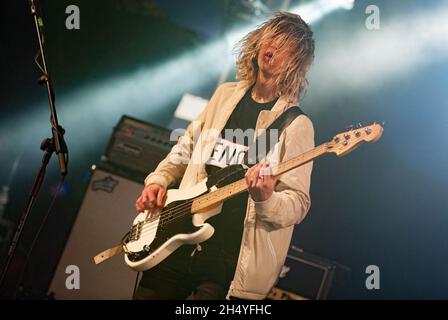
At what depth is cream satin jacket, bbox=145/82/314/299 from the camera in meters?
2.24

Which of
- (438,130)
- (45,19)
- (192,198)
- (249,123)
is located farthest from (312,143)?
(45,19)

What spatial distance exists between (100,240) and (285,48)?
4.87 ft

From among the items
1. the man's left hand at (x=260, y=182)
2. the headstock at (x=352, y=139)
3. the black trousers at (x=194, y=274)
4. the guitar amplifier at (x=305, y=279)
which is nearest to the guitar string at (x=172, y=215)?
the black trousers at (x=194, y=274)

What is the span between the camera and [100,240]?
2.89 m

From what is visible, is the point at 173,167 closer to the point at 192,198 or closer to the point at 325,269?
the point at 192,198

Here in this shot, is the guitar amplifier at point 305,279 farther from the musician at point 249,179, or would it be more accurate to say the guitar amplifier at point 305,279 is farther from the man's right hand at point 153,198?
the man's right hand at point 153,198

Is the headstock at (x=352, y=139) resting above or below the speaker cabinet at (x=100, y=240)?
above

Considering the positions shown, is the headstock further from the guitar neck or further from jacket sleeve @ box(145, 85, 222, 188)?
jacket sleeve @ box(145, 85, 222, 188)

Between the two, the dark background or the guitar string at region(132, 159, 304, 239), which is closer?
the guitar string at region(132, 159, 304, 239)

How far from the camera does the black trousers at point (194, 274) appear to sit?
224 centimetres

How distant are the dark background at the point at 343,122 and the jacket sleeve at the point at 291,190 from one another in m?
0.45

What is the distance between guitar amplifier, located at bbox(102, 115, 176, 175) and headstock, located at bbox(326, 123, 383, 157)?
115 cm

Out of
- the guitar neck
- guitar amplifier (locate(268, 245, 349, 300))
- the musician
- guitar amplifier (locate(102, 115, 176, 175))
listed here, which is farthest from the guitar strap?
guitar amplifier (locate(268, 245, 349, 300))
